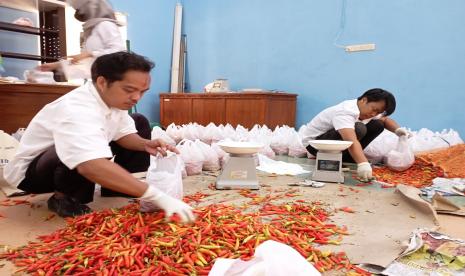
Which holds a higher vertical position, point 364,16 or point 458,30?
point 364,16

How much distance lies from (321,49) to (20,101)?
372cm

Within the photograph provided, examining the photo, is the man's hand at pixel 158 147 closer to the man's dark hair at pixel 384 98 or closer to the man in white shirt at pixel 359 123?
the man in white shirt at pixel 359 123

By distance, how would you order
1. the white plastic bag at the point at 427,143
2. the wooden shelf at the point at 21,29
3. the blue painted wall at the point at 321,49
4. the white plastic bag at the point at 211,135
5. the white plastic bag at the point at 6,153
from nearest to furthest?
the white plastic bag at the point at 6,153 → the white plastic bag at the point at 427,143 → the white plastic bag at the point at 211,135 → the blue painted wall at the point at 321,49 → the wooden shelf at the point at 21,29

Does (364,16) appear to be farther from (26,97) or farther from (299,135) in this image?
(26,97)

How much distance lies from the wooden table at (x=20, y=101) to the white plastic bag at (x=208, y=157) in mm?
1763

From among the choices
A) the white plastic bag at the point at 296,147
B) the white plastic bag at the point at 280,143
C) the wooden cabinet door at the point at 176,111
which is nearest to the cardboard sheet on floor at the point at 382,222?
the white plastic bag at the point at 296,147

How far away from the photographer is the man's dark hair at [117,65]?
142 cm

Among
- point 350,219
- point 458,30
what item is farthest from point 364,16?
point 350,219

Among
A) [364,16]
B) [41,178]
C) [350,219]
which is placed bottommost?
[350,219]

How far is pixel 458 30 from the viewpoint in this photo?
3.44 metres

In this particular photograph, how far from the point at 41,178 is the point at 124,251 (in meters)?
0.78

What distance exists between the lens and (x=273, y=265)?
0.88 m

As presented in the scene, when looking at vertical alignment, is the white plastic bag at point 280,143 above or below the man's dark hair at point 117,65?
below

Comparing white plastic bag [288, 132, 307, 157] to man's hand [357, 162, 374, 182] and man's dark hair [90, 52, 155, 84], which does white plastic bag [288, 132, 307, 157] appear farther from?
man's dark hair [90, 52, 155, 84]
